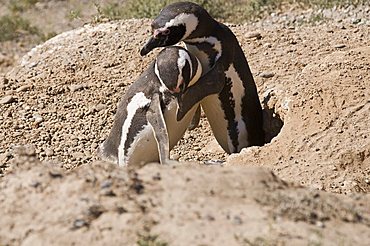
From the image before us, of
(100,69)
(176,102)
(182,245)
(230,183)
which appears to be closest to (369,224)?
(230,183)

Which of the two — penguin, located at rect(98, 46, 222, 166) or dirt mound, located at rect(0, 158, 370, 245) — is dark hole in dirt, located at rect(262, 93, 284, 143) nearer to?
penguin, located at rect(98, 46, 222, 166)

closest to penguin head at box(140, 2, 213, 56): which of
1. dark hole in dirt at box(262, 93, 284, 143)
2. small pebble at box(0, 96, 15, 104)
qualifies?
dark hole in dirt at box(262, 93, 284, 143)

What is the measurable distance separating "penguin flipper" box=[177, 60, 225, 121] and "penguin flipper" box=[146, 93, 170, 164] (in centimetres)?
14

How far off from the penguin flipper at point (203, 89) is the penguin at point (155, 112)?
21 millimetres

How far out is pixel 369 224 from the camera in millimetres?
3355

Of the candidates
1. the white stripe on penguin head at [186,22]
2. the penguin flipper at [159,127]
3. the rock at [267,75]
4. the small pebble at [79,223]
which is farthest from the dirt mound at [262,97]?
the small pebble at [79,223]

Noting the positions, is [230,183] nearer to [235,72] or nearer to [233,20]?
[235,72]

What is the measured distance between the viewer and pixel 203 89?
5.49m

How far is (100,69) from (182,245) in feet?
14.3

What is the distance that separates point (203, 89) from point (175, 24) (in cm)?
43

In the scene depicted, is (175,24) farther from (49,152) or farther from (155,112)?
(49,152)

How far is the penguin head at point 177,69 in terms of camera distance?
5266 millimetres

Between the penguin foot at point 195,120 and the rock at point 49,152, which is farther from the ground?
the penguin foot at point 195,120

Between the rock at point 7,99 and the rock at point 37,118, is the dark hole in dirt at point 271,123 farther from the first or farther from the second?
the rock at point 7,99
